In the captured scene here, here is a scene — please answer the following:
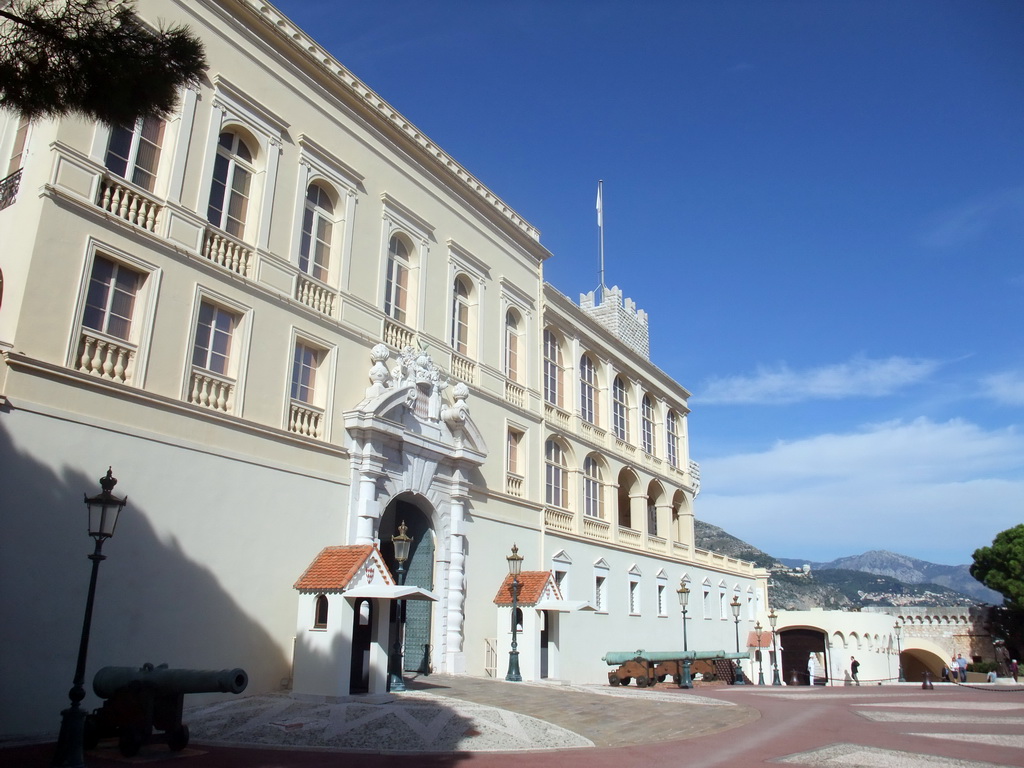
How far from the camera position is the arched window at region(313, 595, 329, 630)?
48.2ft

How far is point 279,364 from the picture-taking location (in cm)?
1653

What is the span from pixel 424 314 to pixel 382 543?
5.99 meters

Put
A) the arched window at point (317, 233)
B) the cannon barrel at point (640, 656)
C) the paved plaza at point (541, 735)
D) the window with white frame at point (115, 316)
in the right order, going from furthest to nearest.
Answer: the cannon barrel at point (640, 656) → the arched window at point (317, 233) → the window with white frame at point (115, 316) → the paved plaza at point (541, 735)

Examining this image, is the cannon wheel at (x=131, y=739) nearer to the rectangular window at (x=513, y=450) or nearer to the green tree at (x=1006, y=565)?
the rectangular window at (x=513, y=450)

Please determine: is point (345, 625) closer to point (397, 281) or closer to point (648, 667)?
point (397, 281)

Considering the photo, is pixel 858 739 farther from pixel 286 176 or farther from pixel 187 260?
pixel 286 176

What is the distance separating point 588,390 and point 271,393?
667 inches

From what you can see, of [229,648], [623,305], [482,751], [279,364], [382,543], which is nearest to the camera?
[482,751]

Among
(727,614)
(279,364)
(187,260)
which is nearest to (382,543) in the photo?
(279,364)

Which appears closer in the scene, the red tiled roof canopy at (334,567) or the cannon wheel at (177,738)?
the cannon wheel at (177,738)

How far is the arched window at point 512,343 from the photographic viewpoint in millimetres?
25453

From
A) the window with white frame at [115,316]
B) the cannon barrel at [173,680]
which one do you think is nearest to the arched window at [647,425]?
the window with white frame at [115,316]

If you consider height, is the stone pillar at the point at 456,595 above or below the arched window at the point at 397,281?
below

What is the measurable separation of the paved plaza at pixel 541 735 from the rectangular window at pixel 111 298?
637 cm
